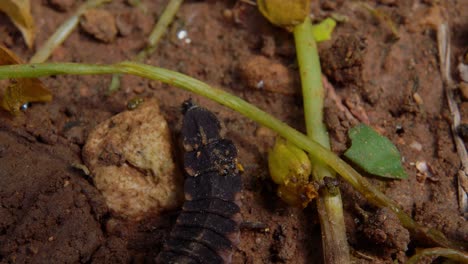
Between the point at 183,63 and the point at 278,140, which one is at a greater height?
the point at 183,63

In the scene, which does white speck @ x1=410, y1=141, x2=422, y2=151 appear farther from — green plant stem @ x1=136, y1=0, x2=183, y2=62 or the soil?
green plant stem @ x1=136, y1=0, x2=183, y2=62

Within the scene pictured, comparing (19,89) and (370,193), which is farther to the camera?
(19,89)

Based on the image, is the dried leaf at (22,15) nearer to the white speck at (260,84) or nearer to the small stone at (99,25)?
the small stone at (99,25)

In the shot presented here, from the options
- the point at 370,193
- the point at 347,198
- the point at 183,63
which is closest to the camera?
the point at 370,193

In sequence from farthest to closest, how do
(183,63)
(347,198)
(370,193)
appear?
(183,63) < (347,198) < (370,193)

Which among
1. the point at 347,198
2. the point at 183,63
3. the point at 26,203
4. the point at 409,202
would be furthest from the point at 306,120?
the point at 26,203

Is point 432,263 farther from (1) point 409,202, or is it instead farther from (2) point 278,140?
(2) point 278,140

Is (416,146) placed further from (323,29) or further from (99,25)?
(99,25)

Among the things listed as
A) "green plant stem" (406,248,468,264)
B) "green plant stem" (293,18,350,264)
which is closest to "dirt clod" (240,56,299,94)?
"green plant stem" (293,18,350,264)
